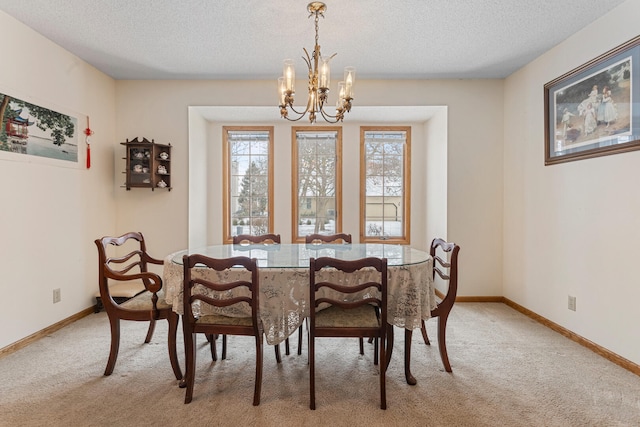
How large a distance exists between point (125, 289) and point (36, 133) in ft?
5.39

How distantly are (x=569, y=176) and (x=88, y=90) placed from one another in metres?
4.58

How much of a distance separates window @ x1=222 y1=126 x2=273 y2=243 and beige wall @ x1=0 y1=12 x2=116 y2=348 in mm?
1366

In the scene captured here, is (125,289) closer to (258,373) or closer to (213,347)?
(213,347)

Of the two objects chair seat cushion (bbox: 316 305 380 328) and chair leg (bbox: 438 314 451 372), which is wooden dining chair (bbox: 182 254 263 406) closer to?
chair seat cushion (bbox: 316 305 380 328)

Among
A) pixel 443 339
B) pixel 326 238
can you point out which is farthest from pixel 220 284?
pixel 443 339

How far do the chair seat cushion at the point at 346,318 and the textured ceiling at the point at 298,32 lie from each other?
207 cm

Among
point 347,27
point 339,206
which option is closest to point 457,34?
point 347,27

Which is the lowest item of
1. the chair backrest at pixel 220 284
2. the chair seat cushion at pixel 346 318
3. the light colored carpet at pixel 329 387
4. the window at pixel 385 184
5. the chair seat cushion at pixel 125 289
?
the light colored carpet at pixel 329 387

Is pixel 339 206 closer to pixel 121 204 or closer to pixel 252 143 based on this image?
pixel 252 143

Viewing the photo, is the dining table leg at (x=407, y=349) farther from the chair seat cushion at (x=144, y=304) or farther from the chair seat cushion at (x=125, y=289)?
the chair seat cushion at (x=125, y=289)

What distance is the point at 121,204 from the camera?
3.88m

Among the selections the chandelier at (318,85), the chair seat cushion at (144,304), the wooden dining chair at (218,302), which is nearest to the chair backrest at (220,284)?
the wooden dining chair at (218,302)

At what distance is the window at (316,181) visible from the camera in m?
4.58

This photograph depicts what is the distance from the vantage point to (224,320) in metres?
2.02
